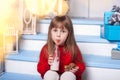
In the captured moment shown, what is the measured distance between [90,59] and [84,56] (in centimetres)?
6

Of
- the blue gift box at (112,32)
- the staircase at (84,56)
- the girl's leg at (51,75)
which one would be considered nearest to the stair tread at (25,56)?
the staircase at (84,56)

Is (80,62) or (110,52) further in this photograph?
(110,52)

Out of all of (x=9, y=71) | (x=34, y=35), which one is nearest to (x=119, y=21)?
(x=34, y=35)

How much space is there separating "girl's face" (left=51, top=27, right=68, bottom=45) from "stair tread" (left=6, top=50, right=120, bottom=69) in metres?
0.20

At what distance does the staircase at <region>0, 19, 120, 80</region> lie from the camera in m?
1.14

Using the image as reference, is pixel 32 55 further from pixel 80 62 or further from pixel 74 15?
pixel 74 15

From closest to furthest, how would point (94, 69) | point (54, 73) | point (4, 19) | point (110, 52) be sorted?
point (4, 19) → point (54, 73) → point (94, 69) → point (110, 52)

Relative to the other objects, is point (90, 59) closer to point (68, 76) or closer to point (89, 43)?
point (89, 43)

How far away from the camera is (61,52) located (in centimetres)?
107

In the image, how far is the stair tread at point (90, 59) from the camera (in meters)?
1.12

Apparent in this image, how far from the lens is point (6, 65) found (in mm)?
1266

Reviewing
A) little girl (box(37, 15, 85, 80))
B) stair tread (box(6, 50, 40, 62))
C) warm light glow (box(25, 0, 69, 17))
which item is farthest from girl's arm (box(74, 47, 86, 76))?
warm light glow (box(25, 0, 69, 17))

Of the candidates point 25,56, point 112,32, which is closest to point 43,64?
point 25,56

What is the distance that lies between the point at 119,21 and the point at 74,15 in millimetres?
703
